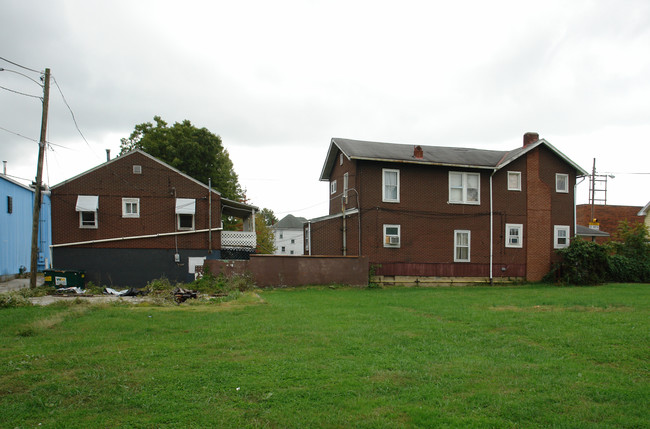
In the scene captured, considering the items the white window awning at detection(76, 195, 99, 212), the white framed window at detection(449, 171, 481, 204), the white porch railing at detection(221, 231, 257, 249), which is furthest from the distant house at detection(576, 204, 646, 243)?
the white window awning at detection(76, 195, 99, 212)

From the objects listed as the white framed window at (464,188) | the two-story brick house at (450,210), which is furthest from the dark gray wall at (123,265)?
the white framed window at (464,188)

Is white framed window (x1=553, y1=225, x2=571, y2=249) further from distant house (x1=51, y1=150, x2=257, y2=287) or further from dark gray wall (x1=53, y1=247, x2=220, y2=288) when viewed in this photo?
dark gray wall (x1=53, y1=247, x2=220, y2=288)

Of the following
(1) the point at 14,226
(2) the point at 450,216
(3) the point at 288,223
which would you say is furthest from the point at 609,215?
(3) the point at 288,223

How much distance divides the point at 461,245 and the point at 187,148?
82.3ft

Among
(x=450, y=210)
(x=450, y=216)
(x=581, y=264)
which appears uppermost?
(x=450, y=210)

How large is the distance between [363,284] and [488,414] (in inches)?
725

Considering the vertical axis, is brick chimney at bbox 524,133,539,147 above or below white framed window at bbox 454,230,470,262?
above

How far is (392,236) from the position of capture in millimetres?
25359

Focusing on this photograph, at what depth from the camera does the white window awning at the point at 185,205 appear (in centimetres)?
2608

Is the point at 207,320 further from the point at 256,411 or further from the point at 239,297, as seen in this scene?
the point at 256,411

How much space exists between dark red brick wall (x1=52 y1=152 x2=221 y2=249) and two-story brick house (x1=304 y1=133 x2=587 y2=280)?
6.93m

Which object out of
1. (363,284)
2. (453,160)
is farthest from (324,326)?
(453,160)

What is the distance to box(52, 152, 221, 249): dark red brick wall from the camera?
2522cm

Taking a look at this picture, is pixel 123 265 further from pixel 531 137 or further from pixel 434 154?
pixel 531 137
